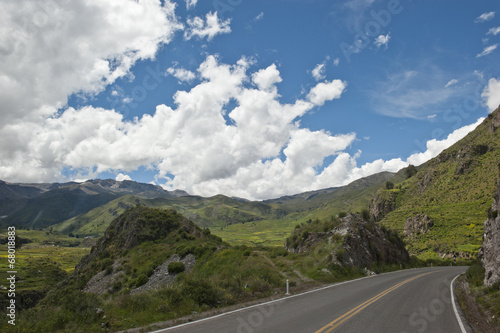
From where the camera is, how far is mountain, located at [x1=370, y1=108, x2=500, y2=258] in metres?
65.1

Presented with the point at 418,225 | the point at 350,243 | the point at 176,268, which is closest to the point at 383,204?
the point at 418,225

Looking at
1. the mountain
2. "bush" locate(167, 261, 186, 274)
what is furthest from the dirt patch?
the mountain

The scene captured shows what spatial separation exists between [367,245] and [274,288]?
70.9 ft

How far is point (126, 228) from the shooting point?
203 feet

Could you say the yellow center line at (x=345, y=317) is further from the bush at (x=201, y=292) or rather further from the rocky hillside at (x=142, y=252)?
the rocky hillside at (x=142, y=252)

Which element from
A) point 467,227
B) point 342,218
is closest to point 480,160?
point 467,227

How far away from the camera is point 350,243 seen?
104ft

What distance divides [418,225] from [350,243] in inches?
2607

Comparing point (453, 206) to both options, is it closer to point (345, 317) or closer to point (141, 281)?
point (141, 281)

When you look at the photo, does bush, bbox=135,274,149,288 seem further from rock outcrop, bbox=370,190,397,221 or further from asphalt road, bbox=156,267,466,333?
rock outcrop, bbox=370,190,397,221

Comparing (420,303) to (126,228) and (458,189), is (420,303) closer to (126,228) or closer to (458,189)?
(126,228)

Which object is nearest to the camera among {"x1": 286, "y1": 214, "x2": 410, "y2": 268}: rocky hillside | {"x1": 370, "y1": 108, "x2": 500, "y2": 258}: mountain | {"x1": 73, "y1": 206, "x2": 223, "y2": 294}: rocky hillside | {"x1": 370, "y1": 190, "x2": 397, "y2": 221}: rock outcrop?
{"x1": 286, "y1": 214, "x2": 410, "y2": 268}: rocky hillside

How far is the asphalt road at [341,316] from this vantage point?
9.71 meters

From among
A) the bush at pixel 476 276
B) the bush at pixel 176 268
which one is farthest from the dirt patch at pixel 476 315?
the bush at pixel 176 268
